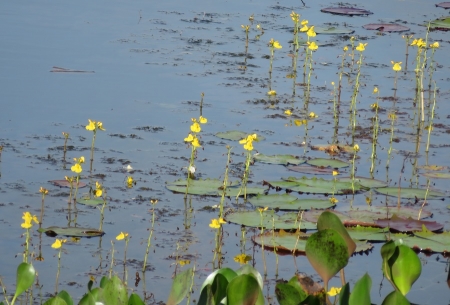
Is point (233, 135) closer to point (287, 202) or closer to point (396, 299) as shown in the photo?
point (287, 202)

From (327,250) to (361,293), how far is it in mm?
174

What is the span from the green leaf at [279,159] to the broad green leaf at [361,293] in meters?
3.00

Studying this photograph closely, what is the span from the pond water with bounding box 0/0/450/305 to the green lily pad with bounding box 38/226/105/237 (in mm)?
41

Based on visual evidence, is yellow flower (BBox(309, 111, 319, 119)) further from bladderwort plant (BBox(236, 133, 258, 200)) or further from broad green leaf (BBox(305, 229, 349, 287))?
broad green leaf (BBox(305, 229, 349, 287))

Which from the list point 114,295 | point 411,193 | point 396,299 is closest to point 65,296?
point 114,295

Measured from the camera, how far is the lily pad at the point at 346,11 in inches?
404

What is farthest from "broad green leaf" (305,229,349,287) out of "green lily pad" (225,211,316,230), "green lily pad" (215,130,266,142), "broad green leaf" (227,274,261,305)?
"green lily pad" (215,130,266,142)

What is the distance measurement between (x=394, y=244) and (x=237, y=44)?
6.26 meters

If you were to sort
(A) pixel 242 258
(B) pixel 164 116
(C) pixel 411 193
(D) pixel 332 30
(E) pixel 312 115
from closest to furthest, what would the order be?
1. (A) pixel 242 258
2. (C) pixel 411 193
3. (B) pixel 164 116
4. (E) pixel 312 115
5. (D) pixel 332 30

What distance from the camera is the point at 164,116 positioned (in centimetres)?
589

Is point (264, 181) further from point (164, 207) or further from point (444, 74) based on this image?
point (444, 74)

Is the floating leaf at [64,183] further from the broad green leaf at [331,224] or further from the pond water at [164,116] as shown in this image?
the broad green leaf at [331,224]

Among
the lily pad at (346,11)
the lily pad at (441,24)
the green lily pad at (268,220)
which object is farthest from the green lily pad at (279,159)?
the lily pad at (346,11)

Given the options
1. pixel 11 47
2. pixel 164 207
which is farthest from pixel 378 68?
pixel 164 207
